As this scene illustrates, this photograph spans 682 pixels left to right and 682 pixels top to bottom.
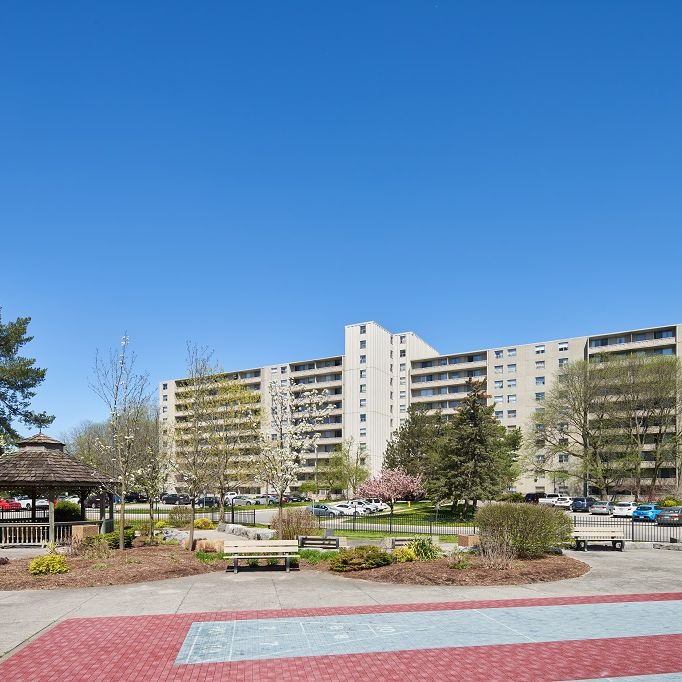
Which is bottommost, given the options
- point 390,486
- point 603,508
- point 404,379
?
point 603,508

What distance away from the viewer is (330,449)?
349ft

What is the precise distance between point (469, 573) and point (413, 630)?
21.3 feet

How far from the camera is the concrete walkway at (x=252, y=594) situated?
14.3 meters

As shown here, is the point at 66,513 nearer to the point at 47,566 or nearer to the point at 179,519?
the point at 179,519

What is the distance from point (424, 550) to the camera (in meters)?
21.4

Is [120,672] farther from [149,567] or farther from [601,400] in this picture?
[601,400]

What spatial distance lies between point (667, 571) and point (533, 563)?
4308mm

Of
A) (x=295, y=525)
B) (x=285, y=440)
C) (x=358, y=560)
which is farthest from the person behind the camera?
(x=295, y=525)

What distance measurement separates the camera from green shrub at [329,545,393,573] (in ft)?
64.5

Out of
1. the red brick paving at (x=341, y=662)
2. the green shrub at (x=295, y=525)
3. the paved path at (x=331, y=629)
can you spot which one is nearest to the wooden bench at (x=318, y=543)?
the green shrub at (x=295, y=525)

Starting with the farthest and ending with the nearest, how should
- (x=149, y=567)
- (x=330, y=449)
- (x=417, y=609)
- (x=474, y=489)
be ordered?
1. (x=330, y=449)
2. (x=474, y=489)
3. (x=149, y=567)
4. (x=417, y=609)

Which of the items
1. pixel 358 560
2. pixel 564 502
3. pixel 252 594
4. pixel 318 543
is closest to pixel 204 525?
pixel 318 543

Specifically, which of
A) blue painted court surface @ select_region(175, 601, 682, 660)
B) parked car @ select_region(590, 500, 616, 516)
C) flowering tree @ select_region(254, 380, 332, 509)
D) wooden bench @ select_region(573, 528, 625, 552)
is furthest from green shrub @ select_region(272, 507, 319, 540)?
parked car @ select_region(590, 500, 616, 516)

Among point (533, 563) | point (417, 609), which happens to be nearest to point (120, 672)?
point (417, 609)
